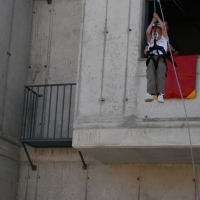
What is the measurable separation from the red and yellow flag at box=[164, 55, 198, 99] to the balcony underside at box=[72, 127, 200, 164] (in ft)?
2.40

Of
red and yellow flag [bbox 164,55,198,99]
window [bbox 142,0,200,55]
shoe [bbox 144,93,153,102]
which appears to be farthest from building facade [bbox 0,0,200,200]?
window [bbox 142,0,200,55]

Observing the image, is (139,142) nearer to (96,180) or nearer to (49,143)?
(96,180)

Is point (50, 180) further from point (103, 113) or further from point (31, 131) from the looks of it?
point (103, 113)

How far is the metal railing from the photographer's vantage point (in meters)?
15.7

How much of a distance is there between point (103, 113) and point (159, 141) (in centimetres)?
136

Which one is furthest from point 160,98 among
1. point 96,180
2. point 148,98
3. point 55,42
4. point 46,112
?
point 55,42

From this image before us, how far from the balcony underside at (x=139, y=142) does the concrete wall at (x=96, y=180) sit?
0.81m

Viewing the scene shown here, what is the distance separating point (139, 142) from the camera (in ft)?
43.2

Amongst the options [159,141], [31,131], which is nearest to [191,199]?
[159,141]

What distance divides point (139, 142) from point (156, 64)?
1.64 meters

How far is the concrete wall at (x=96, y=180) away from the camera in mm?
14720

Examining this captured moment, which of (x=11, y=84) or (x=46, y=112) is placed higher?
(x=11, y=84)

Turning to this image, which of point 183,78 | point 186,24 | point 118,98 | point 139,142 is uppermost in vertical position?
point 186,24

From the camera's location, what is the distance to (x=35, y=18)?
1694 cm
